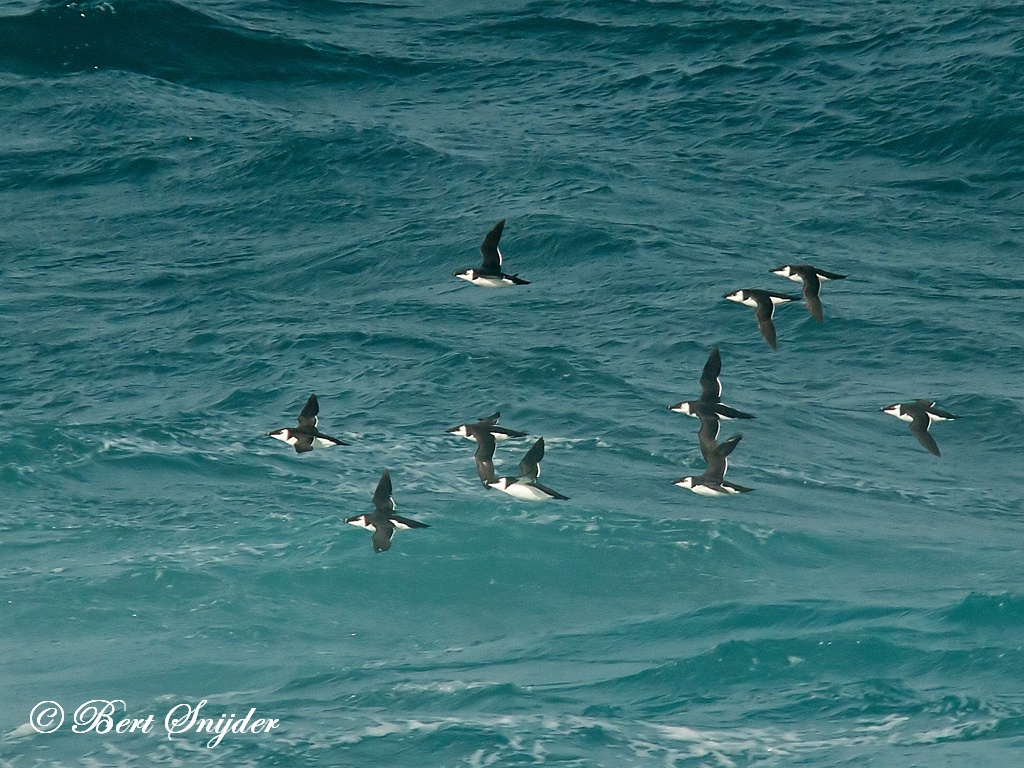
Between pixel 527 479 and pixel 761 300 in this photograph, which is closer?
pixel 527 479

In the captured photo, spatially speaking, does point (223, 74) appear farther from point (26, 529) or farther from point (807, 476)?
point (807, 476)

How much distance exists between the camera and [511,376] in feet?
95.1

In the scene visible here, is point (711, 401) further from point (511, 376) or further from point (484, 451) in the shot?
point (511, 376)

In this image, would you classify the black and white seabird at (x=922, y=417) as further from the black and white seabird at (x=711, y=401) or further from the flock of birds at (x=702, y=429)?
the black and white seabird at (x=711, y=401)

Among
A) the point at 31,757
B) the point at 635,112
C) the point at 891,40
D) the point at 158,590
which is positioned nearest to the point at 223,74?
the point at 635,112

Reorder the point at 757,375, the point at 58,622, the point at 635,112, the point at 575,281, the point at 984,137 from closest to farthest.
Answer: the point at 58,622, the point at 757,375, the point at 575,281, the point at 984,137, the point at 635,112

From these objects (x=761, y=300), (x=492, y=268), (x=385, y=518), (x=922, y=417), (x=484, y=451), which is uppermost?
(x=492, y=268)

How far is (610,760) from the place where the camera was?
19422 millimetres

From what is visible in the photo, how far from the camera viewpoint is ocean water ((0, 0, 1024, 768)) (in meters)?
21.1

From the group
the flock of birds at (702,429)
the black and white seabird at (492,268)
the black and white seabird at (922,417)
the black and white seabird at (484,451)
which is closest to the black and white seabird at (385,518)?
the flock of birds at (702,429)

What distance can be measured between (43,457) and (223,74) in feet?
60.6

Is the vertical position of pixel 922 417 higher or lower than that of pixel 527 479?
higher

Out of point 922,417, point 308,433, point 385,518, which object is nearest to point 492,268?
point 308,433

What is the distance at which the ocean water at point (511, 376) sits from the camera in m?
21.1
